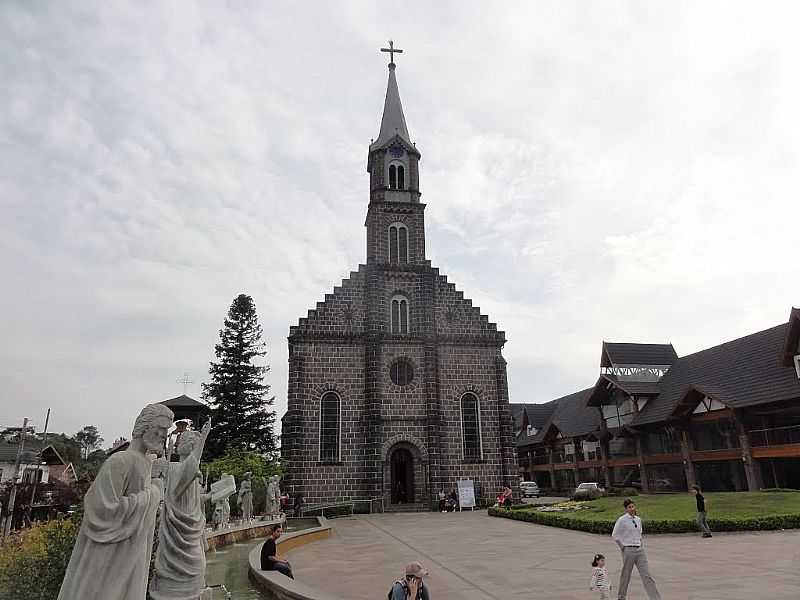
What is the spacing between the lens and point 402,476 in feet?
107

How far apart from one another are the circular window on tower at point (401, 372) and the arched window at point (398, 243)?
6.48 metres

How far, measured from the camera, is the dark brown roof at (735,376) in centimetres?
2783

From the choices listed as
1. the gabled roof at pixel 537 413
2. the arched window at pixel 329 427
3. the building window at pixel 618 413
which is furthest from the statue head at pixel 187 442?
the gabled roof at pixel 537 413

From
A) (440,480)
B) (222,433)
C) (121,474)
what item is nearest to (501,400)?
(440,480)

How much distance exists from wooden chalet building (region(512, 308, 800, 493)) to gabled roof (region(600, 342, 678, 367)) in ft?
0.25

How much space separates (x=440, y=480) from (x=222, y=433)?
18.2 meters

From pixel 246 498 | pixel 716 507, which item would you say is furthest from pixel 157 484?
pixel 716 507

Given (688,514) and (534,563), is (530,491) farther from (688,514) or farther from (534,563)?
(534,563)

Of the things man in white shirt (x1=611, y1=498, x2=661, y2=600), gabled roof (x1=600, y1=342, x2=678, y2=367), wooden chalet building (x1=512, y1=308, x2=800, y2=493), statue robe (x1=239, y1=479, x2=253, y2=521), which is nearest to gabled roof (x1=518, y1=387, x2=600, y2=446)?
wooden chalet building (x1=512, y1=308, x2=800, y2=493)

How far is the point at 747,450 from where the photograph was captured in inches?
1093

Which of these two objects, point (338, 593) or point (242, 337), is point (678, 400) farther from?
point (242, 337)

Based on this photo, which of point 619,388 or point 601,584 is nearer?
point 601,584

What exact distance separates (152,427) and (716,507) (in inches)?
844

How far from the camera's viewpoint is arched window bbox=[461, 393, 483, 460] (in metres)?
32.7
